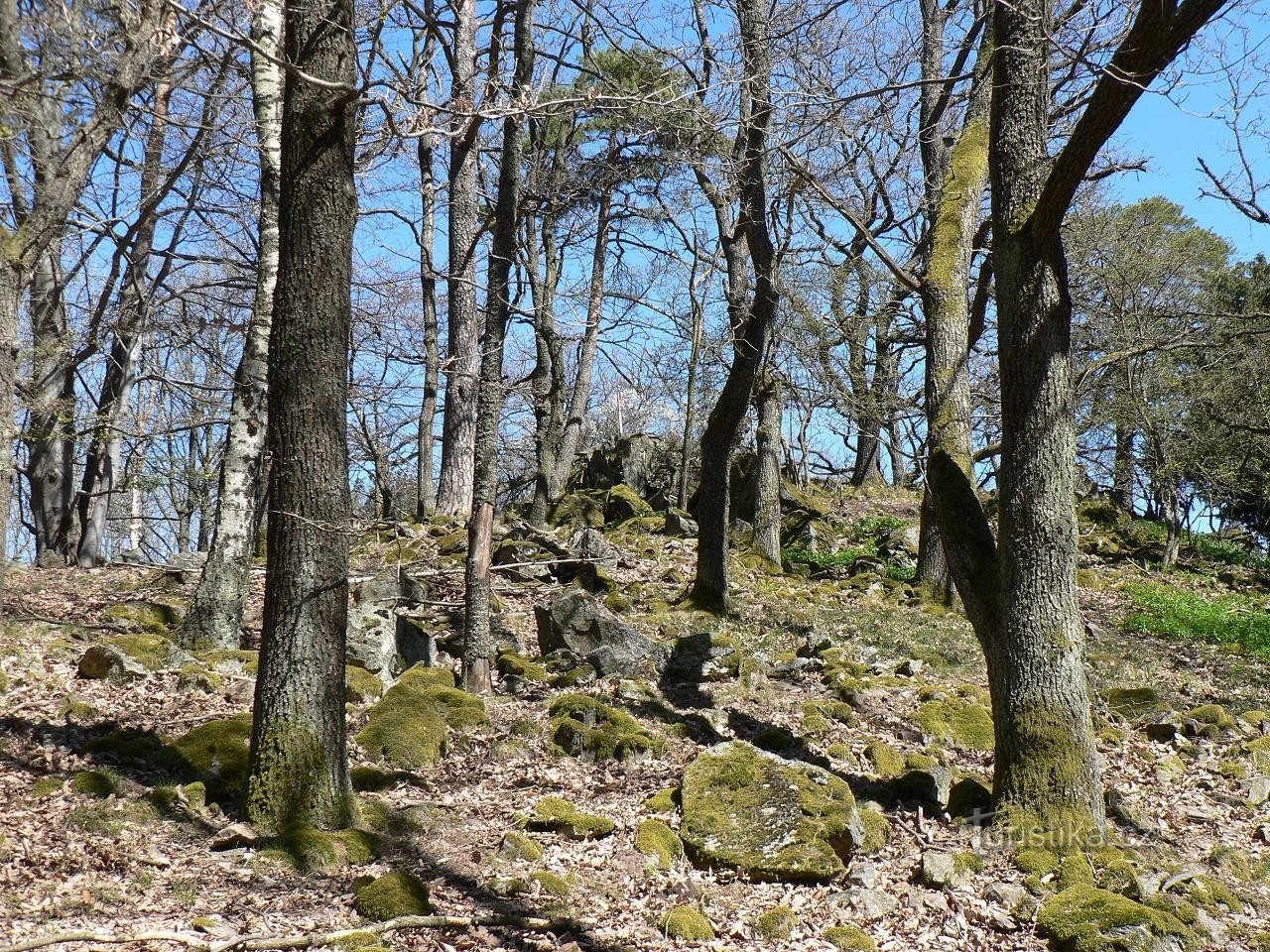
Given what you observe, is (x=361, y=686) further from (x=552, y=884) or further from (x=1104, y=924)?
(x=1104, y=924)

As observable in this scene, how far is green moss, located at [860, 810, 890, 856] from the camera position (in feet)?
17.8

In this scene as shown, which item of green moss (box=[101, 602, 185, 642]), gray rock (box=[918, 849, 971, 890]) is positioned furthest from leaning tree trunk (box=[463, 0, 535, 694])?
gray rock (box=[918, 849, 971, 890])

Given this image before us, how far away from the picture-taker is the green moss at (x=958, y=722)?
7.34 m

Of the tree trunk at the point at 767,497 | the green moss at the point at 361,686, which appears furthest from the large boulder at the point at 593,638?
the tree trunk at the point at 767,497

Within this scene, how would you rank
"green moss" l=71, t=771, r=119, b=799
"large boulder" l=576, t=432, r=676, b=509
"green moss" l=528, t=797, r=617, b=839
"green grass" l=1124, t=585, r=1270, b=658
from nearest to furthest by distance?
"green moss" l=71, t=771, r=119, b=799 → "green moss" l=528, t=797, r=617, b=839 → "green grass" l=1124, t=585, r=1270, b=658 → "large boulder" l=576, t=432, r=676, b=509

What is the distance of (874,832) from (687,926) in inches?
65.7

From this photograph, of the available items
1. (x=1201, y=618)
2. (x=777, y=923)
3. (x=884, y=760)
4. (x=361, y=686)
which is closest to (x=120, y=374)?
(x=361, y=686)

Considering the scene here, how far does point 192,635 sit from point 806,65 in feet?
23.9

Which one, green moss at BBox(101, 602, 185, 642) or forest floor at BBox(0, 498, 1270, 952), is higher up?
green moss at BBox(101, 602, 185, 642)

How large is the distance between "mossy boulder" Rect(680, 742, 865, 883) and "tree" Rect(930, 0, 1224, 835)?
107 centimetres

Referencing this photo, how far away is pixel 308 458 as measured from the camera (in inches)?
195

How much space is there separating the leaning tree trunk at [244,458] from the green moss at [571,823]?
3.87m

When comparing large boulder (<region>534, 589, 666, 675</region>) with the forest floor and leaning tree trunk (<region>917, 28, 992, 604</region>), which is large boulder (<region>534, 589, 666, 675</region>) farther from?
leaning tree trunk (<region>917, 28, 992, 604</region>)

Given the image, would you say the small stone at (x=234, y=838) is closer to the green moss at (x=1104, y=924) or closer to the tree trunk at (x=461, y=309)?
the green moss at (x=1104, y=924)
